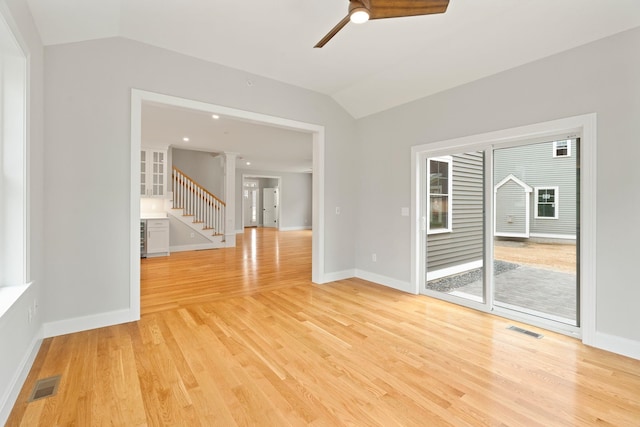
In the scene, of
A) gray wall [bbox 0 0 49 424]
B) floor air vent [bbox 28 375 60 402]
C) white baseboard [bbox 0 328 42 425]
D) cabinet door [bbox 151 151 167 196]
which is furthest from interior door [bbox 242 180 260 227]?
floor air vent [bbox 28 375 60 402]

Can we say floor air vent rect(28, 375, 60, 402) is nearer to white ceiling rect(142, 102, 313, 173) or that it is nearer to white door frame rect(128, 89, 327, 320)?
white door frame rect(128, 89, 327, 320)

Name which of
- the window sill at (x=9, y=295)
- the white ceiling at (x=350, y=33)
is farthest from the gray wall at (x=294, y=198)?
the window sill at (x=9, y=295)

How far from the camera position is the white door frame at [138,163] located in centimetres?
309

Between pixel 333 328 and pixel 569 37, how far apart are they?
347 centimetres

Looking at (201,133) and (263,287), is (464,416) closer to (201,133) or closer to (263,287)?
(263,287)

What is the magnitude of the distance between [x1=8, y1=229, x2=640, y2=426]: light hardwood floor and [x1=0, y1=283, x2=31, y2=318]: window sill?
24.5 inches

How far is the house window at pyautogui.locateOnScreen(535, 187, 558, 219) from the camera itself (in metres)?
3.02

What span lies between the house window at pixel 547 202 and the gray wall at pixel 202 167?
8.11 m

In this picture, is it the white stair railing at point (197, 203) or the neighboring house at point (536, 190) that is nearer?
the neighboring house at point (536, 190)

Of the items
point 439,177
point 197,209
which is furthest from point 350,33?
point 197,209

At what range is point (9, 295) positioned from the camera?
77.1 inches

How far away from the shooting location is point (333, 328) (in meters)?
2.97

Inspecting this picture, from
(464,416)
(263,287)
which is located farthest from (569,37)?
(263,287)

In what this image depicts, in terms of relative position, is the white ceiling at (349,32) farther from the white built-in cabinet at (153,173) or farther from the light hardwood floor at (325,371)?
the white built-in cabinet at (153,173)
